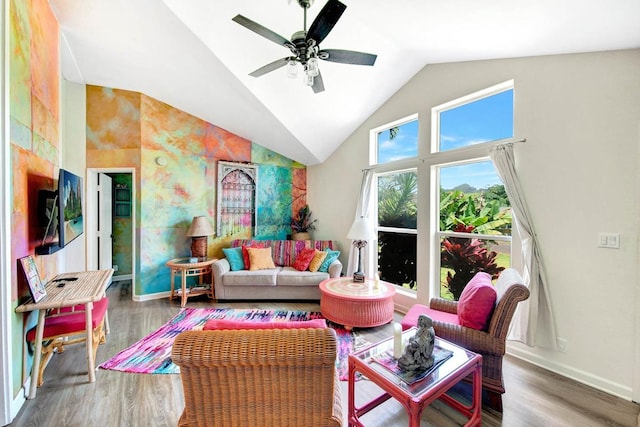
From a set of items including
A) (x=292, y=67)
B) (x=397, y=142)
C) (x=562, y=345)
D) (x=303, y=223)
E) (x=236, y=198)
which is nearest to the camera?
(x=292, y=67)

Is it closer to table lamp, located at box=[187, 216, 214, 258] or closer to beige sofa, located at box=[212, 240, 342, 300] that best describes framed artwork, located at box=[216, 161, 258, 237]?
table lamp, located at box=[187, 216, 214, 258]

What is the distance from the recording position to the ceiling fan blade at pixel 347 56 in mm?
2012

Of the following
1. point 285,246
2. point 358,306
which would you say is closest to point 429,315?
point 358,306

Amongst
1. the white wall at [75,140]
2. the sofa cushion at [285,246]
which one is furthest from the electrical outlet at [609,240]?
the white wall at [75,140]

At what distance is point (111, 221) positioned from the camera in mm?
5055

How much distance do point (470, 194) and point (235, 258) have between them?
3476mm

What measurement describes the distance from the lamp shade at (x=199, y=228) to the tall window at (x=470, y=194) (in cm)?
345

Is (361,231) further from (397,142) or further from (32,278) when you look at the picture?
(32,278)

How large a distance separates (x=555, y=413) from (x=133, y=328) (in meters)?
4.03

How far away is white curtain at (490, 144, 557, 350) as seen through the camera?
7.49 feet

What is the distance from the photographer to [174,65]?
3184 millimetres

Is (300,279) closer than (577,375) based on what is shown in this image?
No

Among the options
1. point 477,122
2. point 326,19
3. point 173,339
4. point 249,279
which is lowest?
point 173,339

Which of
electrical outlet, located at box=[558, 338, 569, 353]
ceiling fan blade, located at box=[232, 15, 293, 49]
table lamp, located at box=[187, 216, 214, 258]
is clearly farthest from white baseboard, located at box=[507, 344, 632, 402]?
table lamp, located at box=[187, 216, 214, 258]
